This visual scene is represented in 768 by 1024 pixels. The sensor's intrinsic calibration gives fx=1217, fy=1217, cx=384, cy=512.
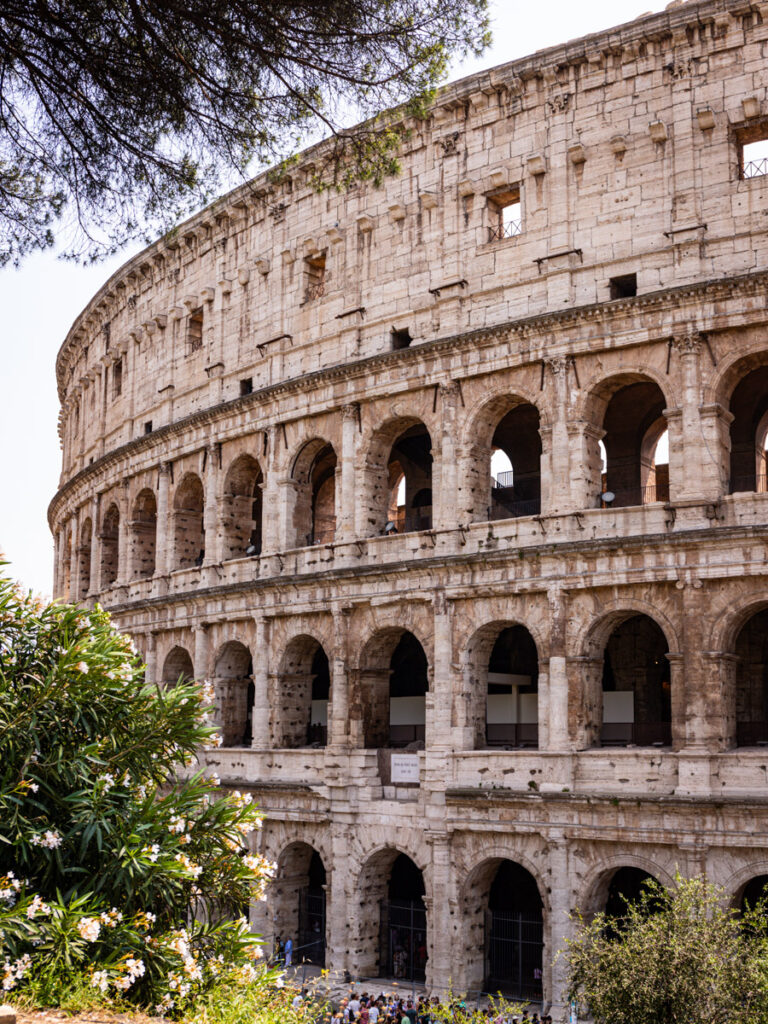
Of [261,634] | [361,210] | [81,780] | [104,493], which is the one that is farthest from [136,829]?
[104,493]

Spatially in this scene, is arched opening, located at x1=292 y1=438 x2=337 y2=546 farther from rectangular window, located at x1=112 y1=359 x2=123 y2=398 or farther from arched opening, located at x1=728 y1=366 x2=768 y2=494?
arched opening, located at x1=728 y1=366 x2=768 y2=494

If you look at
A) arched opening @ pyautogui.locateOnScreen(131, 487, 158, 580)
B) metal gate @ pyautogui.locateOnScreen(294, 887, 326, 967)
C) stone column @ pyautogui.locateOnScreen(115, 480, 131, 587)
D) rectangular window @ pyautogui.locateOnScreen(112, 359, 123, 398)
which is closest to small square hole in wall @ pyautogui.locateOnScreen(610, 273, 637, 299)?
metal gate @ pyautogui.locateOnScreen(294, 887, 326, 967)

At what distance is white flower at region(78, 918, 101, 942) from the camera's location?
1078cm

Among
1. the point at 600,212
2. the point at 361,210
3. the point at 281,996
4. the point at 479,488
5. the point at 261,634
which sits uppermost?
the point at 361,210

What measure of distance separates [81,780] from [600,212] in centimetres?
1566

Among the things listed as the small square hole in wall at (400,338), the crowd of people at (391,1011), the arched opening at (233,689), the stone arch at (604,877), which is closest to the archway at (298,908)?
the arched opening at (233,689)

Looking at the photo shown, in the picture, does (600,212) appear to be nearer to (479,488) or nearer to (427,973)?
(479,488)

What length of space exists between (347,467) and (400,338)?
3023 millimetres

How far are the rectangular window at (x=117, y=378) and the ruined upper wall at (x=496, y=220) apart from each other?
14.2 feet

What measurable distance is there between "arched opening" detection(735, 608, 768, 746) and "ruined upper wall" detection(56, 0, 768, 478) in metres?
6.83

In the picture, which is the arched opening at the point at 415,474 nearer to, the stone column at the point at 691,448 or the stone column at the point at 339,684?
the stone column at the point at 339,684

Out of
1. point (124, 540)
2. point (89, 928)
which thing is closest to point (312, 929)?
point (124, 540)

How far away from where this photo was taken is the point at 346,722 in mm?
25547

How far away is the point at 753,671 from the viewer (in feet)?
76.7
